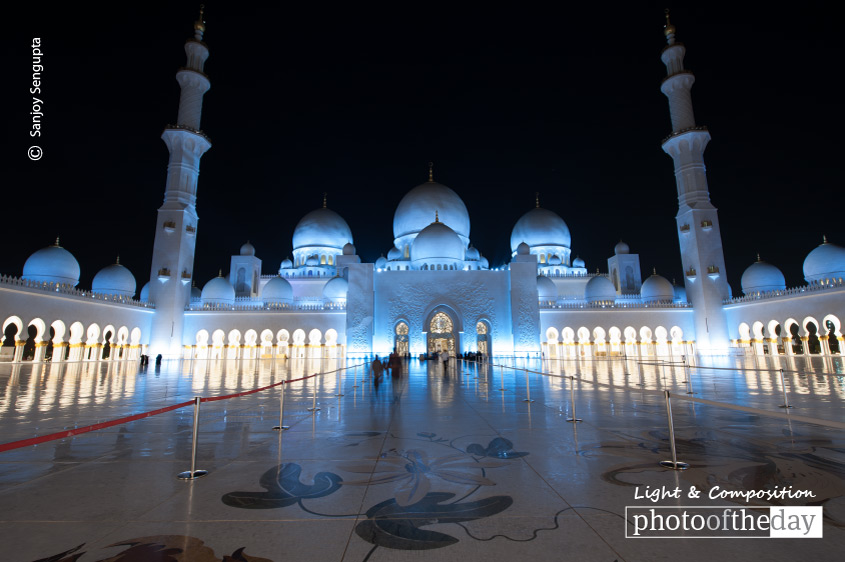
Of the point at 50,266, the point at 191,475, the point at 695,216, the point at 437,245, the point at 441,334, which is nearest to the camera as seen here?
the point at 191,475

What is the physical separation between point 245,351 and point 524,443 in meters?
27.1

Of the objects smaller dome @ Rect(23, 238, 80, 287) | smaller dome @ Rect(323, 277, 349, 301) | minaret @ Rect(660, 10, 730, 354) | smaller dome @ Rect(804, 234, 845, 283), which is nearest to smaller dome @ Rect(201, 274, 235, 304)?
smaller dome @ Rect(323, 277, 349, 301)

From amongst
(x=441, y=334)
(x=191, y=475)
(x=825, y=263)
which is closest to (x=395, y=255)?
(x=441, y=334)

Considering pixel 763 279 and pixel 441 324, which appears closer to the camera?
pixel 441 324

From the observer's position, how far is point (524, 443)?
3.77 metres

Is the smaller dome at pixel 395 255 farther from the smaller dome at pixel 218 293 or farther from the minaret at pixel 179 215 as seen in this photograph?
the minaret at pixel 179 215

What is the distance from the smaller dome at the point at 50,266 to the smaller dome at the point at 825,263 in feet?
144

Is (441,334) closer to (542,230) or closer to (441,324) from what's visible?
(441,324)

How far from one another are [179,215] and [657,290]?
3192 cm

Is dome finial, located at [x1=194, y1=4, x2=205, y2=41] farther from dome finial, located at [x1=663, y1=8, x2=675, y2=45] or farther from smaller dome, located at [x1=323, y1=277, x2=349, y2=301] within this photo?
dome finial, located at [x1=663, y1=8, x2=675, y2=45]

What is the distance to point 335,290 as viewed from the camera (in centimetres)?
2962

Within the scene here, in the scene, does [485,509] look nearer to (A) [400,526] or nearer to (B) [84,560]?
(A) [400,526]

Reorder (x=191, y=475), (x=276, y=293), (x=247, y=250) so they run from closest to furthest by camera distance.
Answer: (x=191, y=475), (x=276, y=293), (x=247, y=250)

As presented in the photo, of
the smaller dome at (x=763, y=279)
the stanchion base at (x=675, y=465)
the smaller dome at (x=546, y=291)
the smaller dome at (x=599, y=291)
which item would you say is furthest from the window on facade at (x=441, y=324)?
the stanchion base at (x=675, y=465)
